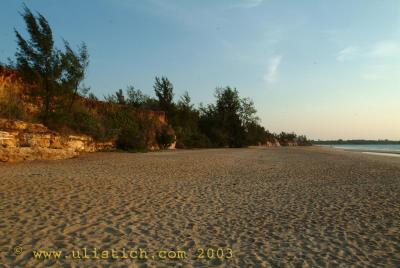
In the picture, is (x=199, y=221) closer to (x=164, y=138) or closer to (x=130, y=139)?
(x=130, y=139)

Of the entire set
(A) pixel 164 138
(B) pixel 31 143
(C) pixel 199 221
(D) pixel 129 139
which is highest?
(A) pixel 164 138

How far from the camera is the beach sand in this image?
423 cm

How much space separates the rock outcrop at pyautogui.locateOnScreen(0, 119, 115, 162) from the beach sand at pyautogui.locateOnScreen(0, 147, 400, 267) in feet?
12.4

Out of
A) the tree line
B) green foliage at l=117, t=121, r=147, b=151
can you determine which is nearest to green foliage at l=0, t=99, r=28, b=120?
the tree line

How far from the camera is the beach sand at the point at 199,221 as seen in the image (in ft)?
13.9

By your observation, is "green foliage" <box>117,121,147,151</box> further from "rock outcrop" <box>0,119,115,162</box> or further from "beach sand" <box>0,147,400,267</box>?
"beach sand" <box>0,147,400,267</box>

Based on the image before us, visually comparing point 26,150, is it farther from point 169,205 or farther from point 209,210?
point 209,210

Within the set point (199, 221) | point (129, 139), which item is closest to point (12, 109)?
point (129, 139)

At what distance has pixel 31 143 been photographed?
14.8 metres

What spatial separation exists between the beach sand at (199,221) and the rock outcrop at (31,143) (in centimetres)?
377

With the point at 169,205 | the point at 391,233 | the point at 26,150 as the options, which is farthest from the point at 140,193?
the point at 26,150

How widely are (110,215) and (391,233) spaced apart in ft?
17.1

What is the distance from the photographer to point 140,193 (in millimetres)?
8289

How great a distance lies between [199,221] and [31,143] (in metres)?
12.1
